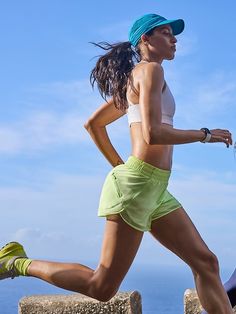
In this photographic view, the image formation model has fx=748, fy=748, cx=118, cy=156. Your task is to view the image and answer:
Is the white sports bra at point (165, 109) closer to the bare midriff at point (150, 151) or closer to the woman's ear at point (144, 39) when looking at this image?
the bare midriff at point (150, 151)

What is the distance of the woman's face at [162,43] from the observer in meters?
4.74

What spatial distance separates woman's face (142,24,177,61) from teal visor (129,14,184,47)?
0.11 ft

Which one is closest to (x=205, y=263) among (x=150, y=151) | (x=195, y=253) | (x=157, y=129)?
(x=195, y=253)

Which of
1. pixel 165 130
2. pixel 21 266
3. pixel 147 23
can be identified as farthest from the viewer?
pixel 21 266

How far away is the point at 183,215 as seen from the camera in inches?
185

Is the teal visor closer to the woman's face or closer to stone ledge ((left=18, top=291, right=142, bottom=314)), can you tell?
the woman's face

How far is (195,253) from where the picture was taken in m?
4.63

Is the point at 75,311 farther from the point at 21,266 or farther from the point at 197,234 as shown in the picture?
the point at 197,234

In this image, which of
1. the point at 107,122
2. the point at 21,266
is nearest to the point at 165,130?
the point at 107,122

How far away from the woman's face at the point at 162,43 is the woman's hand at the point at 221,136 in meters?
0.63

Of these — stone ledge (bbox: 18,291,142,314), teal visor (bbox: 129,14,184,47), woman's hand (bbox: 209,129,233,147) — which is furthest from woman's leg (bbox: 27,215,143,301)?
teal visor (bbox: 129,14,184,47)

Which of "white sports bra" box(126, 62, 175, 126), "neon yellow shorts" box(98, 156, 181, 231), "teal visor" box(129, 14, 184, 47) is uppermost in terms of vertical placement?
"teal visor" box(129, 14, 184, 47)

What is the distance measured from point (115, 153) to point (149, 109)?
38.8 inches

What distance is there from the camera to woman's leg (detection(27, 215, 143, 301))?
4.59 meters
